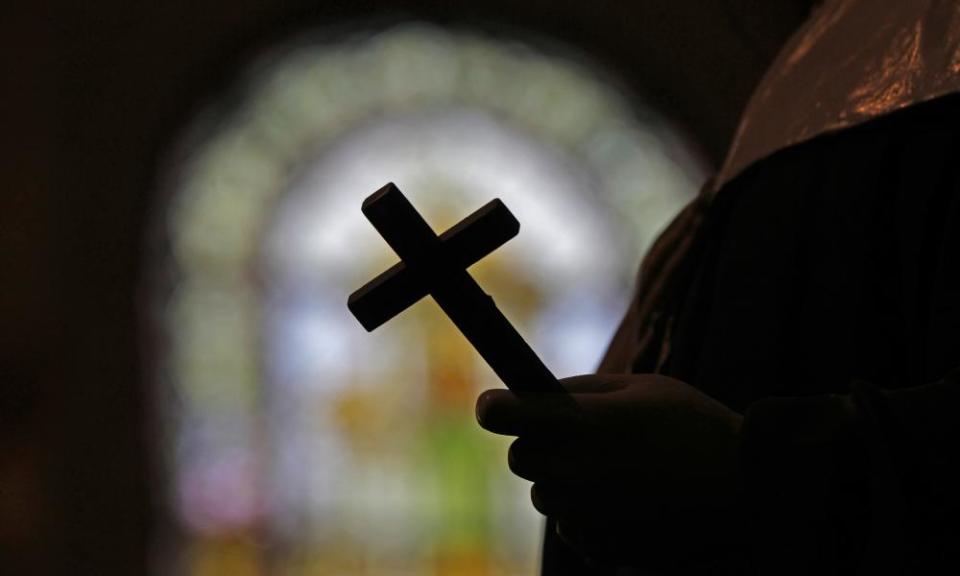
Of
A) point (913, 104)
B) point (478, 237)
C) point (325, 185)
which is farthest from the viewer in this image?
point (325, 185)

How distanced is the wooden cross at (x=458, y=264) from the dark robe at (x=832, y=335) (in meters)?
0.11

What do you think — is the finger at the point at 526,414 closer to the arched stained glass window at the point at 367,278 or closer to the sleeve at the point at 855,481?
the sleeve at the point at 855,481

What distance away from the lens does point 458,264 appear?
1.81ft

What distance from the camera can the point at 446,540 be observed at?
2936mm

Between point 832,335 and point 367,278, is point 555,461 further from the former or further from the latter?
point 367,278

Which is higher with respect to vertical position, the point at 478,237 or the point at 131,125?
the point at 131,125

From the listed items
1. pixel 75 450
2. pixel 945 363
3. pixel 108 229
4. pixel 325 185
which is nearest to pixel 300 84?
pixel 325 185

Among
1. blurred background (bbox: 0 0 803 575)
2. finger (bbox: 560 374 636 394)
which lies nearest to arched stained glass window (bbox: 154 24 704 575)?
blurred background (bbox: 0 0 803 575)

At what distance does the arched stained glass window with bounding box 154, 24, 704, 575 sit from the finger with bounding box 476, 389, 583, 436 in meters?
2.37

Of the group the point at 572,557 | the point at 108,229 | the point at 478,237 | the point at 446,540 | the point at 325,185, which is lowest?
the point at 446,540

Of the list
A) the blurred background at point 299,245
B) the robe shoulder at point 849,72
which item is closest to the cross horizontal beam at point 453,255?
the robe shoulder at point 849,72

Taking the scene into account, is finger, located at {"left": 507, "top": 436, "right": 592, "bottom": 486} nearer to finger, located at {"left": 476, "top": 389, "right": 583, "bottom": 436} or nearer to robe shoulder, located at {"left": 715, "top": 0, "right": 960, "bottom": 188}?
finger, located at {"left": 476, "top": 389, "right": 583, "bottom": 436}

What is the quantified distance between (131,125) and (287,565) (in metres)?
0.96

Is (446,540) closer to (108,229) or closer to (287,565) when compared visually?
(287,565)
